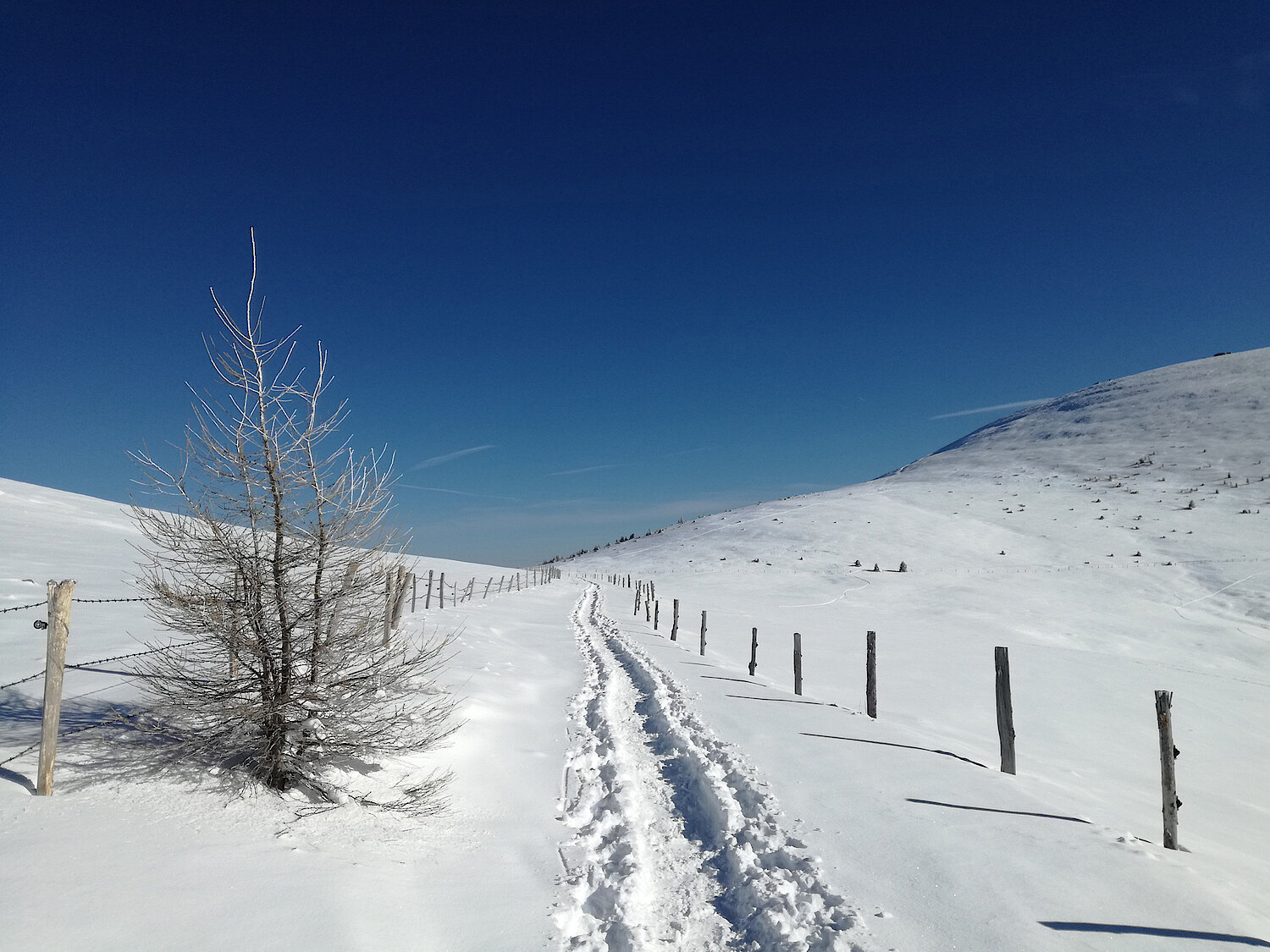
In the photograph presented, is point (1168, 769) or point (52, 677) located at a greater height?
point (52, 677)

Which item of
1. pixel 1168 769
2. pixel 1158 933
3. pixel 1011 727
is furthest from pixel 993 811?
pixel 1158 933

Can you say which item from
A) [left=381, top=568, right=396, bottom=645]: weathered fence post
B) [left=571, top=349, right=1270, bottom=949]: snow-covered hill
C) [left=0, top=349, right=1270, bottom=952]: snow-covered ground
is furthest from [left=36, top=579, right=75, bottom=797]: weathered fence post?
[left=571, top=349, right=1270, bottom=949]: snow-covered hill

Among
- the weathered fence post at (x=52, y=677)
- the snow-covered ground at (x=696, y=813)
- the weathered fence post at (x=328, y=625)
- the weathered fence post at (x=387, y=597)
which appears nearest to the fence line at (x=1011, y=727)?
the snow-covered ground at (x=696, y=813)

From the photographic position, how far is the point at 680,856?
5.84 m

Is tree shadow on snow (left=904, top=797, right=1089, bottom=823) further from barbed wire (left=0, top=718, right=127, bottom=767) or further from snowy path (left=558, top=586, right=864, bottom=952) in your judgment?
barbed wire (left=0, top=718, right=127, bottom=767)

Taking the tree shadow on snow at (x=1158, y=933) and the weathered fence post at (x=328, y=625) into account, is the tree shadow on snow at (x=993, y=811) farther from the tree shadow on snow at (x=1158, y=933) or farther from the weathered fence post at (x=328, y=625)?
the weathered fence post at (x=328, y=625)

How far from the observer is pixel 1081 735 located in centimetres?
1263

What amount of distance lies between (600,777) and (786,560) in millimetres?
43553

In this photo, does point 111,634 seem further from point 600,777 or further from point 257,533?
point 600,777

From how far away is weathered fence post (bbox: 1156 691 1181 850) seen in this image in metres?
Answer: 6.15

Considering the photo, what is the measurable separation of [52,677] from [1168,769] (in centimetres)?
1006

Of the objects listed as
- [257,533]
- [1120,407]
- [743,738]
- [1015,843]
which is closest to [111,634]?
[257,533]

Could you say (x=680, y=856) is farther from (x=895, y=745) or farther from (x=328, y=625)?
(x=895, y=745)

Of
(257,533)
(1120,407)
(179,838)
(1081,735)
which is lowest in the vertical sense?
(1081,735)
